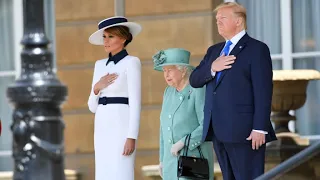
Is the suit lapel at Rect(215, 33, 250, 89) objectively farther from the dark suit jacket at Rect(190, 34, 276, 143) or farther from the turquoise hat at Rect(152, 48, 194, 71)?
the turquoise hat at Rect(152, 48, 194, 71)

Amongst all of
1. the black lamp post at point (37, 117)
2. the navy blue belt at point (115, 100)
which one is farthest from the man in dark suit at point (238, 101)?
the black lamp post at point (37, 117)

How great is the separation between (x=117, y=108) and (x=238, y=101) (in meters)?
1.22

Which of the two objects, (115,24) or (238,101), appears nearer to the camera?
(238,101)

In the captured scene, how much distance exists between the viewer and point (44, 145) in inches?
290

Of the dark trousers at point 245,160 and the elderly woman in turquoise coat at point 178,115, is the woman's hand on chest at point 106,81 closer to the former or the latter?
the elderly woman in turquoise coat at point 178,115

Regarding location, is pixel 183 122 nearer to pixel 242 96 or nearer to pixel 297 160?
pixel 242 96

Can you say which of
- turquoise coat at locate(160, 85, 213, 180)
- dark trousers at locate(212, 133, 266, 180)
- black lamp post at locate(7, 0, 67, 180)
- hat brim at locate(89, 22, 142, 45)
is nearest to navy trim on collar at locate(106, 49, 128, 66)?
hat brim at locate(89, 22, 142, 45)

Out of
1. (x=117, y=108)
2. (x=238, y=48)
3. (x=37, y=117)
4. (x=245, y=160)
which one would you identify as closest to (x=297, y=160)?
(x=37, y=117)

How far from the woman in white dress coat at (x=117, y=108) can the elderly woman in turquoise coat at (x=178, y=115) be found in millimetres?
237

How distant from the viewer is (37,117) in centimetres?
739

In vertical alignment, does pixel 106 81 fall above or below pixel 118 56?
below

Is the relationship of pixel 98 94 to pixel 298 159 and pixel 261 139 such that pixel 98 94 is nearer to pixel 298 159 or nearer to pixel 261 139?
pixel 261 139

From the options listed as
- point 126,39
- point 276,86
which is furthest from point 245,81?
point 276,86

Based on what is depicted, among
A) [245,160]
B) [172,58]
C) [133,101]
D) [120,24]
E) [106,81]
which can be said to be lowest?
[245,160]
